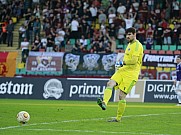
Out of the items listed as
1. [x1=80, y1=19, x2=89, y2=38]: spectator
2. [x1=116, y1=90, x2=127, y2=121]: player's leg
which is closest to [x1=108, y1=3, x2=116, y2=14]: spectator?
[x1=80, y1=19, x2=89, y2=38]: spectator

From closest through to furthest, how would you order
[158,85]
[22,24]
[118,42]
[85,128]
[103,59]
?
1. [85,128]
2. [158,85]
3. [103,59]
4. [118,42]
5. [22,24]

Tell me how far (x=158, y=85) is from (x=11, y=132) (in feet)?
53.2

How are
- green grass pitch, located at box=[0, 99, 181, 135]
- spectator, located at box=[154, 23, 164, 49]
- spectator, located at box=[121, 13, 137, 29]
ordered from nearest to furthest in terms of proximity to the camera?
green grass pitch, located at box=[0, 99, 181, 135] → spectator, located at box=[154, 23, 164, 49] → spectator, located at box=[121, 13, 137, 29]

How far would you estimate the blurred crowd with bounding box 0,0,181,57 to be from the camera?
36062 mm

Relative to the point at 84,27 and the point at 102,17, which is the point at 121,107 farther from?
the point at 102,17

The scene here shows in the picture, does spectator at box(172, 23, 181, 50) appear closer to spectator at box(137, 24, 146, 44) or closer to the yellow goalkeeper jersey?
spectator at box(137, 24, 146, 44)

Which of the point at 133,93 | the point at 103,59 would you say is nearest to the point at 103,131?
the point at 133,93

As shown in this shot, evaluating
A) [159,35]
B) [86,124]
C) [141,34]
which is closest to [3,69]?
[141,34]

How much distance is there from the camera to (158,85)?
2878cm

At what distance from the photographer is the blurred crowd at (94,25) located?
3606 cm

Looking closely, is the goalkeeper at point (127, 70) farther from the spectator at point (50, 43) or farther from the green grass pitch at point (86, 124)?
the spectator at point (50, 43)

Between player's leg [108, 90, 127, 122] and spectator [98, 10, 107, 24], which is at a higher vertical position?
spectator [98, 10, 107, 24]

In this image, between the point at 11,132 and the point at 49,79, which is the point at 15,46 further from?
the point at 11,132

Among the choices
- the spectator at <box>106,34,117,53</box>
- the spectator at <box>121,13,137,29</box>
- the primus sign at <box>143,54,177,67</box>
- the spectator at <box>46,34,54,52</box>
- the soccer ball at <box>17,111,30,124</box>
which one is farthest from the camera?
the spectator at <box>46,34,54,52</box>
